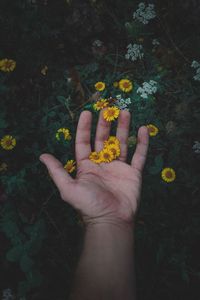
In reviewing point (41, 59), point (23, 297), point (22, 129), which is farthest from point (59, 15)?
point (23, 297)

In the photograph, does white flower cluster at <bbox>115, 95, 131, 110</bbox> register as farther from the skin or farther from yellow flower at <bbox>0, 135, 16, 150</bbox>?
yellow flower at <bbox>0, 135, 16, 150</bbox>

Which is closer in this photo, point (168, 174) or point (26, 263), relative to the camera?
point (26, 263)

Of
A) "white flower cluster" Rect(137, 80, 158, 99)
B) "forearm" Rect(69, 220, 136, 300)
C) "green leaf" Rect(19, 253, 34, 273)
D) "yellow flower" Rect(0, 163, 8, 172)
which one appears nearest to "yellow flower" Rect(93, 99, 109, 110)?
"white flower cluster" Rect(137, 80, 158, 99)

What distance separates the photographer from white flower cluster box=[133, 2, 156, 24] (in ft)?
9.91

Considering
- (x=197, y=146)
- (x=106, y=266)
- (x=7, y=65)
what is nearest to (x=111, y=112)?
(x=197, y=146)

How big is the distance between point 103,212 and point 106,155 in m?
0.39

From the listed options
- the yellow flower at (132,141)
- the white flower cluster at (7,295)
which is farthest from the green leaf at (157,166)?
the white flower cluster at (7,295)

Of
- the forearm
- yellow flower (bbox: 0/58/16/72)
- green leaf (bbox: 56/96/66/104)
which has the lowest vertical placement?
the forearm

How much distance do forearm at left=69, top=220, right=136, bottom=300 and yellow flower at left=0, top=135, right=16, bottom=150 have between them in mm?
1108

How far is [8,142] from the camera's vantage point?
2566mm

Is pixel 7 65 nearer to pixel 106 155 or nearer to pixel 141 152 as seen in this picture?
pixel 106 155

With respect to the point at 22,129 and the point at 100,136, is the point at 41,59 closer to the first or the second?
the point at 22,129

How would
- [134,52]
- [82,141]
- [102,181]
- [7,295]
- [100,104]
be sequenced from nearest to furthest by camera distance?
[102,181] < [82,141] < [7,295] < [100,104] < [134,52]

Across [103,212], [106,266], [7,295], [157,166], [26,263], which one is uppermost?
[157,166]
